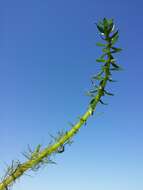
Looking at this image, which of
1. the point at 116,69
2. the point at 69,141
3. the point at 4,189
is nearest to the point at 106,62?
the point at 116,69

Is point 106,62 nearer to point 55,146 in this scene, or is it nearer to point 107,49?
point 107,49

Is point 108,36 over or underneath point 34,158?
over

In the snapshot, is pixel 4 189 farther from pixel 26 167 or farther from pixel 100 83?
pixel 100 83

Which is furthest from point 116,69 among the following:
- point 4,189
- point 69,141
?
point 4,189

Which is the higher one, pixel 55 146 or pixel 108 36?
pixel 108 36

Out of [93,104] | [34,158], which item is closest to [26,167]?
[34,158]

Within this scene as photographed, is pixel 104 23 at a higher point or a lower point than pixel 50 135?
higher

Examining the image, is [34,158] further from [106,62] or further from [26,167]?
[106,62]
